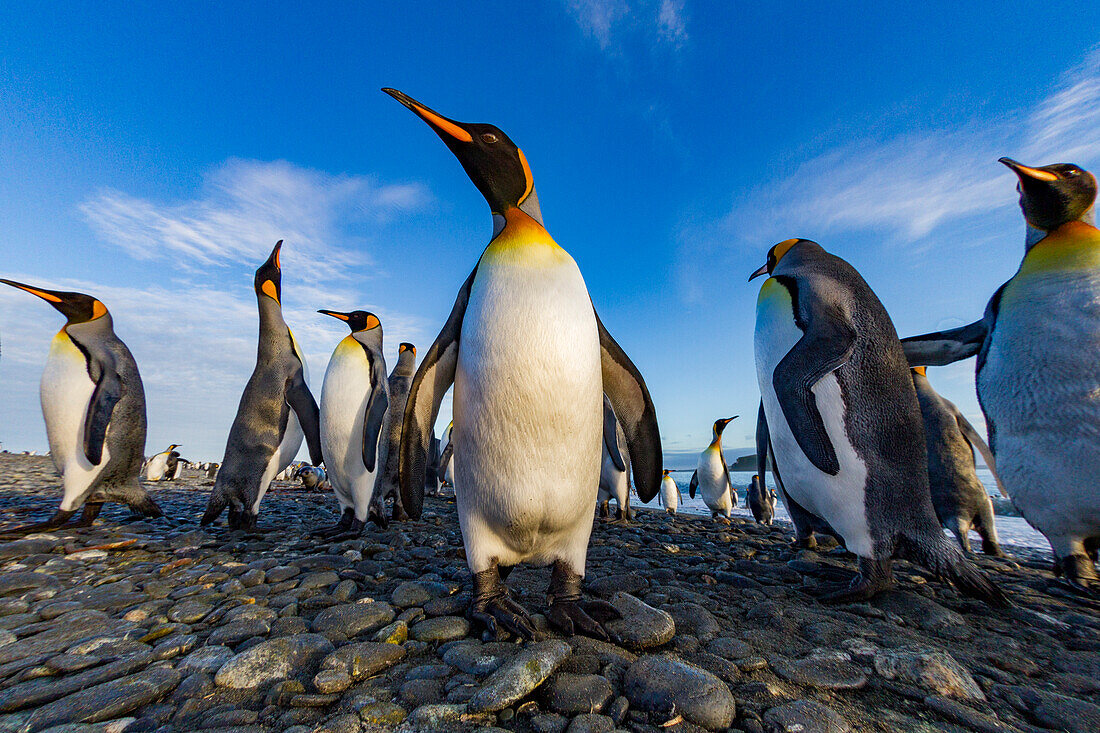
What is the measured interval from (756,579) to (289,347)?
16.2 ft

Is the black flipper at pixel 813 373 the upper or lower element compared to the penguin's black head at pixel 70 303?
lower

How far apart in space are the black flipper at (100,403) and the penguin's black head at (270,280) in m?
1.55

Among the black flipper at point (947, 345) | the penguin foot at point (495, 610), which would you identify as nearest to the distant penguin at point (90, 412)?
the penguin foot at point (495, 610)

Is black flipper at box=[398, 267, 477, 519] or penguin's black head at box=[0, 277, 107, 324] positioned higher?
penguin's black head at box=[0, 277, 107, 324]

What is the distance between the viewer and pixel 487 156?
2445 mm

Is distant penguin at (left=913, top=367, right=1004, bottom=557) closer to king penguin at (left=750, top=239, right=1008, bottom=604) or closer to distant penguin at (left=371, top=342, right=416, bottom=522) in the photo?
king penguin at (left=750, top=239, right=1008, bottom=604)

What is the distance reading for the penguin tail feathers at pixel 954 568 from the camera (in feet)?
7.70

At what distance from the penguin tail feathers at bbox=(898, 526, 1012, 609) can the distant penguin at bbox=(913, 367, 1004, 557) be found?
1777mm

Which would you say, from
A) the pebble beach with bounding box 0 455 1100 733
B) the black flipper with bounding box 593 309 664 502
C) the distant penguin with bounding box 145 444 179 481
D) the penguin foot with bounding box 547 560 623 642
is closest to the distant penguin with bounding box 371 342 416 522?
the pebble beach with bounding box 0 455 1100 733

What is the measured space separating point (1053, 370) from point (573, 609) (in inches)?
127

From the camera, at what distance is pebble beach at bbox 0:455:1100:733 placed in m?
1.29

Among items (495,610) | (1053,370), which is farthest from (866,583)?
(495,610)

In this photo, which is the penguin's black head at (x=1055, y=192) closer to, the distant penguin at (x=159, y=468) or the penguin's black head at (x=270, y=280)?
the penguin's black head at (x=270, y=280)

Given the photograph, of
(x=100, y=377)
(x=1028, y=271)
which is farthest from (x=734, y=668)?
(x=100, y=377)
